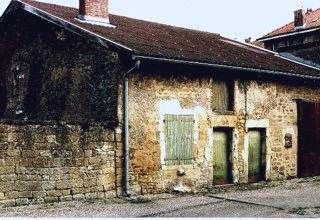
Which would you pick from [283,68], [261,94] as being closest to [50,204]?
[261,94]

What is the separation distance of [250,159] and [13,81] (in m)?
8.07

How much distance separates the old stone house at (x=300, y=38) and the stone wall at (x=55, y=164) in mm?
11645

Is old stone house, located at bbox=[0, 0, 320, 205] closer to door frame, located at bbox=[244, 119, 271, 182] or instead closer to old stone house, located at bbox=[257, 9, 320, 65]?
door frame, located at bbox=[244, 119, 271, 182]

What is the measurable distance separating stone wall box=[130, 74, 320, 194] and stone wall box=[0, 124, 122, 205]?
37.6 inches

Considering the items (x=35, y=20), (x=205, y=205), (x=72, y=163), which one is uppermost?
(x=35, y=20)

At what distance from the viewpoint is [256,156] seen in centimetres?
1529

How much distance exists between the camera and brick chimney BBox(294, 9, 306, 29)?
2077 cm

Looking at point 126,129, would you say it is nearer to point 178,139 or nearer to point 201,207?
point 178,139

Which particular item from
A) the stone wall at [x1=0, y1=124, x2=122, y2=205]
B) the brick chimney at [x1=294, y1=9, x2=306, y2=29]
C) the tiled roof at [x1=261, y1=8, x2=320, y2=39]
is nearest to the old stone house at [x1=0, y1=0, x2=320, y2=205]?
the stone wall at [x1=0, y1=124, x2=122, y2=205]

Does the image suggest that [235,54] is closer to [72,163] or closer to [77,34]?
[77,34]

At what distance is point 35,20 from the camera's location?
15.2m

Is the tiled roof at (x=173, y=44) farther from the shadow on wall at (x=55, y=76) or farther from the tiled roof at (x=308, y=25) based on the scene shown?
the tiled roof at (x=308, y=25)

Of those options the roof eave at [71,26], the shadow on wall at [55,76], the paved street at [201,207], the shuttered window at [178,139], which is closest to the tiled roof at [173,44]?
the roof eave at [71,26]

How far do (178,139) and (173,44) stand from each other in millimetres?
3396
